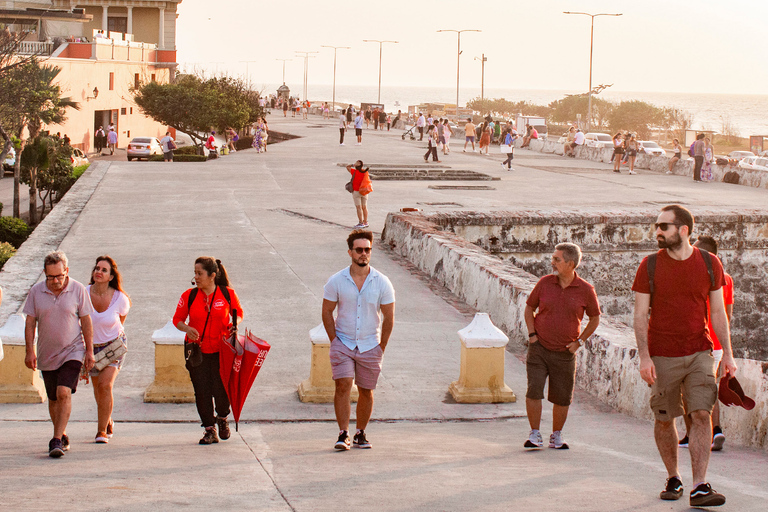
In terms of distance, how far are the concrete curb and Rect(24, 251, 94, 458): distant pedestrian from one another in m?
3.87

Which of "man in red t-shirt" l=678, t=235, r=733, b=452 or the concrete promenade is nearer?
the concrete promenade

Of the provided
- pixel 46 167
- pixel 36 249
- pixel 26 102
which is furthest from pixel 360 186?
pixel 26 102

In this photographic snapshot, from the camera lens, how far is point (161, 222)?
1855 cm

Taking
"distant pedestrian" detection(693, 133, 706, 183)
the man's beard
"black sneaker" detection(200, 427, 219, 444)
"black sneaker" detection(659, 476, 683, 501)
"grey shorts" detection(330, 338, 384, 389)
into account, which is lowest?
"black sneaker" detection(200, 427, 219, 444)

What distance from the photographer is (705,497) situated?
511 centimetres

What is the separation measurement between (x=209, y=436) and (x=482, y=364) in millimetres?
2687

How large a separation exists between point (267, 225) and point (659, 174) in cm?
1904

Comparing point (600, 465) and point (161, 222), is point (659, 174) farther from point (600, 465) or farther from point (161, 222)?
point (600, 465)

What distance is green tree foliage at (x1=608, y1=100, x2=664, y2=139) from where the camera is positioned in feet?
398

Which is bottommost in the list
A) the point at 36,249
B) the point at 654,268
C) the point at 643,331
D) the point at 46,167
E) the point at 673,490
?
the point at 673,490

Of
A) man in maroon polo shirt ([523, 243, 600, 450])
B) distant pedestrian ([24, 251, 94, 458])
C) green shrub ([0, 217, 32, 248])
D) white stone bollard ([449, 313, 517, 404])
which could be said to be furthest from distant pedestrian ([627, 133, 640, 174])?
distant pedestrian ([24, 251, 94, 458])

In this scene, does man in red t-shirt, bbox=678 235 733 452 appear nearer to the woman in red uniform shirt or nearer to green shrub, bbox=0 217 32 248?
the woman in red uniform shirt

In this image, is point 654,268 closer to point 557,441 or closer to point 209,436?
point 557,441

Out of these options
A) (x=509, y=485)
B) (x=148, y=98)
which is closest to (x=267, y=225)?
(x=509, y=485)
